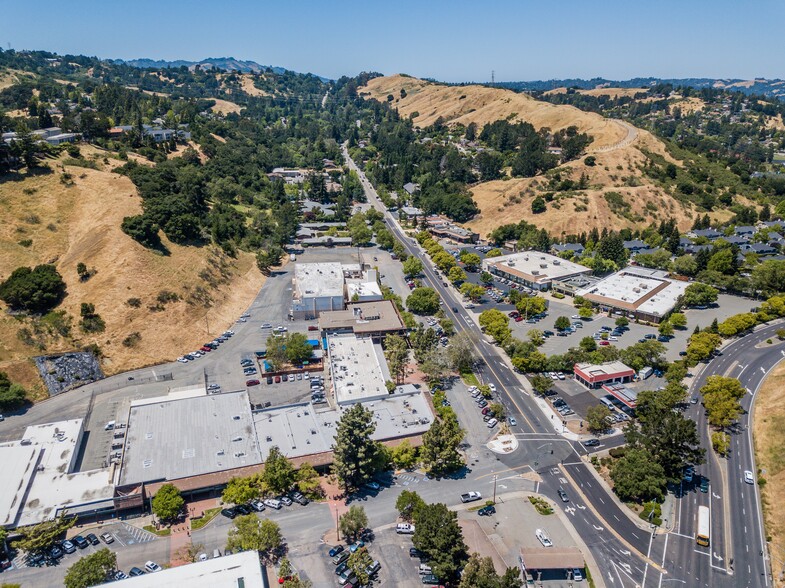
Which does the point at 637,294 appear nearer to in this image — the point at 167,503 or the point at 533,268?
the point at 533,268

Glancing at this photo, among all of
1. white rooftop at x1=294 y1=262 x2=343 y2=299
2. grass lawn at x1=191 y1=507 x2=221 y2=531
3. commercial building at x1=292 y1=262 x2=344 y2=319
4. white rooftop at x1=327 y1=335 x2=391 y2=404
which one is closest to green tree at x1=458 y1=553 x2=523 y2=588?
grass lawn at x1=191 y1=507 x2=221 y2=531

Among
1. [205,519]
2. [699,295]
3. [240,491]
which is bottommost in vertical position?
[205,519]

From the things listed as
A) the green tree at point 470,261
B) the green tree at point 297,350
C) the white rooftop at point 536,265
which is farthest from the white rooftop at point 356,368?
the green tree at point 470,261

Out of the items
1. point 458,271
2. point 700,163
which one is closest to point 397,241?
point 458,271

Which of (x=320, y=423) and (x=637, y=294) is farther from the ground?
(x=320, y=423)

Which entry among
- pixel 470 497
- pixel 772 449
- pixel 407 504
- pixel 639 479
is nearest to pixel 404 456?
pixel 407 504

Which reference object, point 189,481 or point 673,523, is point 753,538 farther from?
point 189,481

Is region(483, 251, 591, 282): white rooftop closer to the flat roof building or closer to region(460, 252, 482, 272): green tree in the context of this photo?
region(460, 252, 482, 272): green tree

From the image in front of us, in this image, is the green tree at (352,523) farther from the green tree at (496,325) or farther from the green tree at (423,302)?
the green tree at (423,302)
